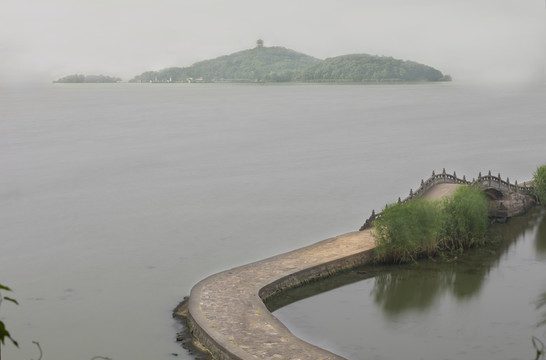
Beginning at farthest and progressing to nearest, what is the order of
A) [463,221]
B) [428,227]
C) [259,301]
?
[463,221] → [428,227] → [259,301]

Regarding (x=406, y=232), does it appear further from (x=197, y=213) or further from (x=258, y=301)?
(x=197, y=213)

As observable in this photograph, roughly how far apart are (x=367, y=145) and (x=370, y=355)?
82890 millimetres

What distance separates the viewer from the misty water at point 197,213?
2841 cm

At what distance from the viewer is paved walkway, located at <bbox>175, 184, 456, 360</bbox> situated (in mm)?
22109

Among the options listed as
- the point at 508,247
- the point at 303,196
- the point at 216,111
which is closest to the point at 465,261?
the point at 508,247

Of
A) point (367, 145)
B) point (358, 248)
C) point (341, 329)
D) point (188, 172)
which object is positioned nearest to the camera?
point (341, 329)

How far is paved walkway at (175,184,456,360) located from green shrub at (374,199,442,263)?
890mm

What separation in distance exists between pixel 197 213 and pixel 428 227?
74.6 ft

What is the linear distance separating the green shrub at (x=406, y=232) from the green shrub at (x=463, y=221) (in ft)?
5.94

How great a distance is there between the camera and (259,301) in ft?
88.3

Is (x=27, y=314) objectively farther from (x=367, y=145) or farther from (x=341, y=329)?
(x=367, y=145)

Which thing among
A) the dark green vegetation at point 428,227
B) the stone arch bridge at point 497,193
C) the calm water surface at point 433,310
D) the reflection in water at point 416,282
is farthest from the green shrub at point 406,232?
the stone arch bridge at point 497,193

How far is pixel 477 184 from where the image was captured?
4612 centimetres

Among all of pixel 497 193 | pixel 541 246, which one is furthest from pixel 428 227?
pixel 497 193
